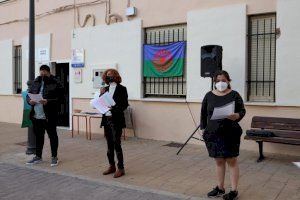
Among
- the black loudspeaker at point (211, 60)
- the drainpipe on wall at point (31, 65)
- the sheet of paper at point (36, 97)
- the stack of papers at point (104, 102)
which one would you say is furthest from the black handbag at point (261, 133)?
the drainpipe on wall at point (31, 65)

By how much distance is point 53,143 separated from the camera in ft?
24.8

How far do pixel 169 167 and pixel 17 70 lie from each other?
30.5 ft

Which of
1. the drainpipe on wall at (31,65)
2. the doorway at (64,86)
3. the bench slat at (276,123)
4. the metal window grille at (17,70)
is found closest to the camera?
the bench slat at (276,123)

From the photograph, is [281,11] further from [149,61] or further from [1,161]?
[1,161]

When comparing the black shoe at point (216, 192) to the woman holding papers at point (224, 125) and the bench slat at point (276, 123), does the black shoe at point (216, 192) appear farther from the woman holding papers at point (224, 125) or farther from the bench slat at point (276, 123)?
the bench slat at point (276, 123)

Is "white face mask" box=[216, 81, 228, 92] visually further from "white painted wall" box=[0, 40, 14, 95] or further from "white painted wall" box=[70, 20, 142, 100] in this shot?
"white painted wall" box=[0, 40, 14, 95]

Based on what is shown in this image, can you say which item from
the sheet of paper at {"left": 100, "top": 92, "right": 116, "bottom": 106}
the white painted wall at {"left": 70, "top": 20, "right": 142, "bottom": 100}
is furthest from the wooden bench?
the white painted wall at {"left": 70, "top": 20, "right": 142, "bottom": 100}

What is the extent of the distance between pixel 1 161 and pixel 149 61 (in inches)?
176

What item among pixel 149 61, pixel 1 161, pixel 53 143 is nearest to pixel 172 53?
pixel 149 61

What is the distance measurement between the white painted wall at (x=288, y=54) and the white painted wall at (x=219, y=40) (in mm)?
786

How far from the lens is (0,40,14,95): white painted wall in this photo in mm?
14544

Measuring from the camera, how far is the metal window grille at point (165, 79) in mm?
9984

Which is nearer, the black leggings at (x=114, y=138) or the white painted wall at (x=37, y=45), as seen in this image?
the black leggings at (x=114, y=138)

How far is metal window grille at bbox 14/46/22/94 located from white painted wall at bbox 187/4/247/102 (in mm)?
7464
